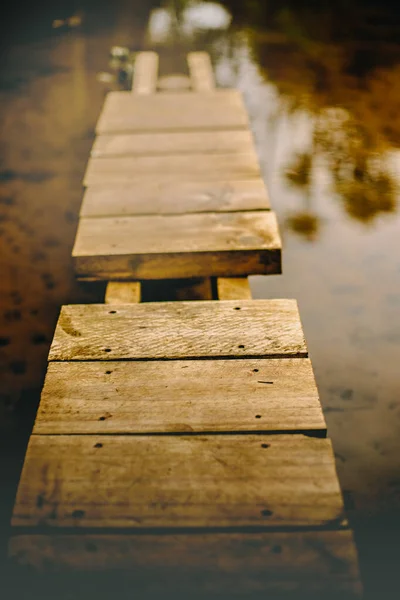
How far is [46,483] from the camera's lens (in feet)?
4.42

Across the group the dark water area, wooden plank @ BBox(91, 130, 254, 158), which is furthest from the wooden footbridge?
wooden plank @ BBox(91, 130, 254, 158)

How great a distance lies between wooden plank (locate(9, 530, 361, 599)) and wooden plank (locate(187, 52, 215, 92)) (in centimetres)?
352

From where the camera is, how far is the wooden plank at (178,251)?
227 cm

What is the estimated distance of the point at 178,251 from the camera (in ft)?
7.42

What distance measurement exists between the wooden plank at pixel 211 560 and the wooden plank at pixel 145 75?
11.1 feet

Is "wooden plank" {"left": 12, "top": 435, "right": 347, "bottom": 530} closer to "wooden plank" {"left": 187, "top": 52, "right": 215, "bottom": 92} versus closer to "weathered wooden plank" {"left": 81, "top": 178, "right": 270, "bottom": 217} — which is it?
"weathered wooden plank" {"left": 81, "top": 178, "right": 270, "bottom": 217}

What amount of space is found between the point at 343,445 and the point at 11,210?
2.33 meters

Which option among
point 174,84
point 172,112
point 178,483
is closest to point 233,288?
point 178,483

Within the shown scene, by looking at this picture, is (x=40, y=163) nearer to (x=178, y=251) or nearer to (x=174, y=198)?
(x=174, y=198)

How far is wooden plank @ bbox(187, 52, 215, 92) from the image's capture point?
423cm

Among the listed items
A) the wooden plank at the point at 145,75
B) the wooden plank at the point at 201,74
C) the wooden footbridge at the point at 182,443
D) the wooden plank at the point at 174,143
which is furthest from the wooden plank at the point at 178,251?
the wooden plank at the point at 201,74

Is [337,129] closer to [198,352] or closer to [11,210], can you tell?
[11,210]

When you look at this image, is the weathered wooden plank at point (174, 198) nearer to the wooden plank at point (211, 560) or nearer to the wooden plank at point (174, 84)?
the wooden plank at point (211, 560)

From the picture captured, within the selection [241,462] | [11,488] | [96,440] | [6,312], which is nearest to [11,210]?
[6,312]
